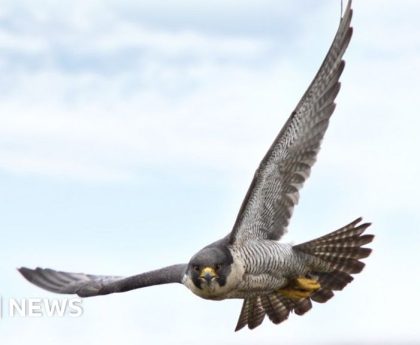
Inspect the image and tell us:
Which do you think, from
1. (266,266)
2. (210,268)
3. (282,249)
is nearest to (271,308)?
(282,249)

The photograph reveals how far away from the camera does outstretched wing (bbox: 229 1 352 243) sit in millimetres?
16719

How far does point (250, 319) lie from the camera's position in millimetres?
18594

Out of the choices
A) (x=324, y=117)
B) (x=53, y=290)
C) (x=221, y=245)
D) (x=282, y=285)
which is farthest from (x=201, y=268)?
(x=53, y=290)

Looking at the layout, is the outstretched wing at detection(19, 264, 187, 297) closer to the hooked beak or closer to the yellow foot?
the hooked beak

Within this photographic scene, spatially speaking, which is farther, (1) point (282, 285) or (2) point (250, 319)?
(2) point (250, 319)

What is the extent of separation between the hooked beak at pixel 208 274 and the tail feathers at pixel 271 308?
2.76m

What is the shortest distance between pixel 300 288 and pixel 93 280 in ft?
13.1

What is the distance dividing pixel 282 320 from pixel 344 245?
164cm

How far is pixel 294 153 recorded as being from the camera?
55.7 ft

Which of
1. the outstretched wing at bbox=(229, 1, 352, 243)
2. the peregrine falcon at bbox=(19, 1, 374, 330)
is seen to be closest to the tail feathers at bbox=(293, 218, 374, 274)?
the peregrine falcon at bbox=(19, 1, 374, 330)

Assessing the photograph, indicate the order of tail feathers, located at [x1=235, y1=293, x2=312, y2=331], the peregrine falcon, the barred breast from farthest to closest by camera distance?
1. tail feathers, located at [x1=235, y1=293, x2=312, y2=331]
2. the barred breast
3. the peregrine falcon

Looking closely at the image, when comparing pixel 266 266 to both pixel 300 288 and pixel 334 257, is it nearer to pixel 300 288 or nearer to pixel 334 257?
pixel 300 288

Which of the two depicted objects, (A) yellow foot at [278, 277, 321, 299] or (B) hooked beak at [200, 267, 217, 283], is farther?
(A) yellow foot at [278, 277, 321, 299]

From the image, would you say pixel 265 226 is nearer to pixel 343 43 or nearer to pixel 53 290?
pixel 343 43
